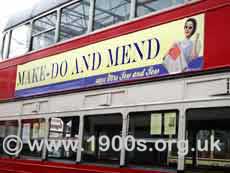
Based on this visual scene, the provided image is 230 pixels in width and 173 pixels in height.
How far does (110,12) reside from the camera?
5871mm

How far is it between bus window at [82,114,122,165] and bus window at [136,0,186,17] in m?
1.22

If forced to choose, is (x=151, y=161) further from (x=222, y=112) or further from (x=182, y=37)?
(x=182, y=37)

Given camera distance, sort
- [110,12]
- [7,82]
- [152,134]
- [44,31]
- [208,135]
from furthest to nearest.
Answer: [7,82] → [44,31] → [110,12] → [152,134] → [208,135]

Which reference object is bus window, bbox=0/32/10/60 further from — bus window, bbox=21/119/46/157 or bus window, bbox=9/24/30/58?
bus window, bbox=21/119/46/157

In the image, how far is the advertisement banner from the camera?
4703mm

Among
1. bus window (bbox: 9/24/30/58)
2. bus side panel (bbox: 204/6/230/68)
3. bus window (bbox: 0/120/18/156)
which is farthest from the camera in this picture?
bus window (bbox: 9/24/30/58)

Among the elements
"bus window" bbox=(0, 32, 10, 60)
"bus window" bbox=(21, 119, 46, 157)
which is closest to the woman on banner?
"bus window" bbox=(21, 119, 46, 157)

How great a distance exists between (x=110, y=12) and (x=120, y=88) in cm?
107

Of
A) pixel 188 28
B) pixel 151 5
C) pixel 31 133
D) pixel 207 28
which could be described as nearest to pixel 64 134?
pixel 31 133

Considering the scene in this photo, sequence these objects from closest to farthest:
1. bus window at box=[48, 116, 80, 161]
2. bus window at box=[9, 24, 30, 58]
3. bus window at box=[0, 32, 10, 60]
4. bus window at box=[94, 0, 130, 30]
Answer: bus window at box=[94, 0, 130, 30], bus window at box=[48, 116, 80, 161], bus window at box=[9, 24, 30, 58], bus window at box=[0, 32, 10, 60]

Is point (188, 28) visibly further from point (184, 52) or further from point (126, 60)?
point (126, 60)

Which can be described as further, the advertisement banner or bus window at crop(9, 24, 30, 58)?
bus window at crop(9, 24, 30, 58)

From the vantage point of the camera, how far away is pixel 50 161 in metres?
6.40

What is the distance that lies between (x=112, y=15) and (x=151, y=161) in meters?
1.97
